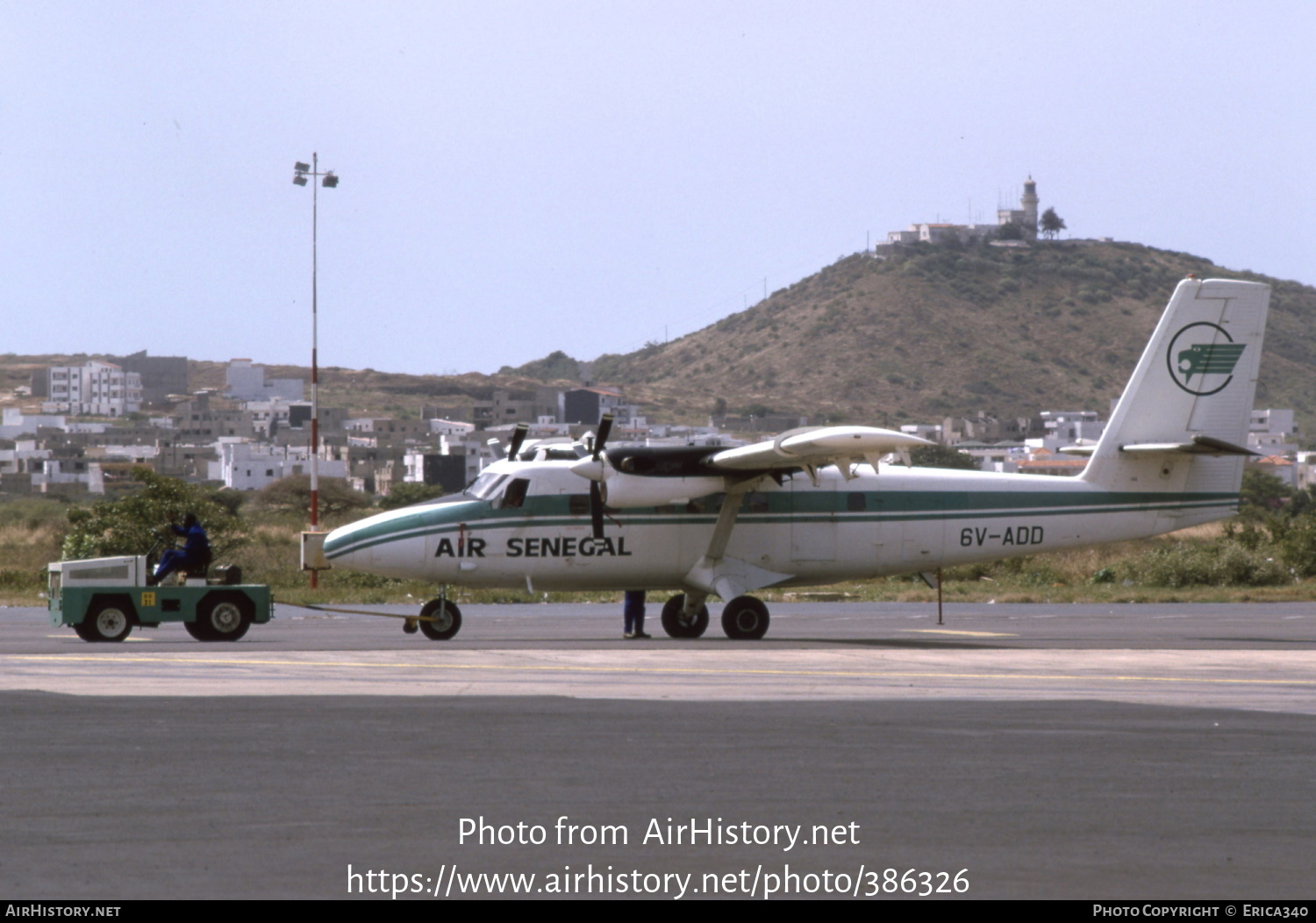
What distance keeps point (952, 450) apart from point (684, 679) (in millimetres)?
67680

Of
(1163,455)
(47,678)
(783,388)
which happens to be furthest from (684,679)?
(783,388)

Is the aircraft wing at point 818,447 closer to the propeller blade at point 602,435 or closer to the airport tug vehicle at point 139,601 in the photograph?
the propeller blade at point 602,435

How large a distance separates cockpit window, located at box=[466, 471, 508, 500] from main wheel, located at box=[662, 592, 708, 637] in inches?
132

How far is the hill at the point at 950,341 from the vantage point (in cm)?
14438

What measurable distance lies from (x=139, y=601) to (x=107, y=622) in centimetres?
52

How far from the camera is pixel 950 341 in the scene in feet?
504

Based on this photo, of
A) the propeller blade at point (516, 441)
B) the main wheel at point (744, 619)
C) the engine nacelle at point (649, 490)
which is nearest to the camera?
the engine nacelle at point (649, 490)

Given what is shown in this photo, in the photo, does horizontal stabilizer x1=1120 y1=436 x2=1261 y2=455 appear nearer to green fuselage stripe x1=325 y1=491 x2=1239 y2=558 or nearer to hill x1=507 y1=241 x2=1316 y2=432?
green fuselage stripe x1=325 y1=491 x2=1239 y2=558

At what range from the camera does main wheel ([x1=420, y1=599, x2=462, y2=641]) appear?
70.0 feet

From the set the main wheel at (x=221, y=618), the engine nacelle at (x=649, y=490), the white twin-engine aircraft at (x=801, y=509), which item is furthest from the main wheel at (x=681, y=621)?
the main wheel at (x=221, y=618)

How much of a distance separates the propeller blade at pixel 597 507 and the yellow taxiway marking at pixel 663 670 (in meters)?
4.71

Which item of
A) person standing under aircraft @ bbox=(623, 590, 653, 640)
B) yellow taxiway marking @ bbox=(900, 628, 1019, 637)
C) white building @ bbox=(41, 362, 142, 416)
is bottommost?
yellow taxiway marking @ bbox=(900, 628, 1019, 637)

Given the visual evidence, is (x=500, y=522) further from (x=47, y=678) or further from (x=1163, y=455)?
(x=1163, y=455)

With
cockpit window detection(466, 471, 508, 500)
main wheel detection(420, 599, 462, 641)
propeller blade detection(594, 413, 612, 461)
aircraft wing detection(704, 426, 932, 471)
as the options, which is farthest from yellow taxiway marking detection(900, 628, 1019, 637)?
main wheel detection(420, 599, 462, 641)
